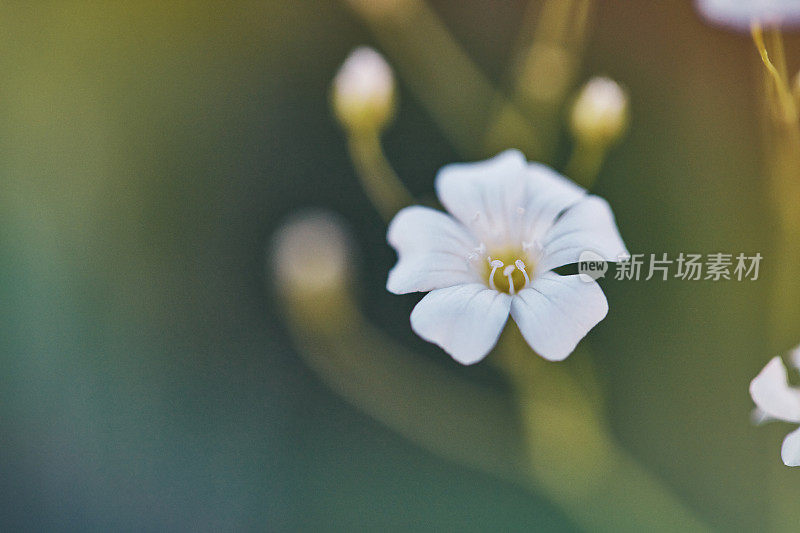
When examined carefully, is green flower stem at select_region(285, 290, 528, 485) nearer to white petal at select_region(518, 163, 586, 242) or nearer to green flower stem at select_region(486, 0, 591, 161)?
green flower stem at select_region(486, 0, 591, 161)

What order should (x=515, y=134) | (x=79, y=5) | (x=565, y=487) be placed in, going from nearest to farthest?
(x=565, y=487) < (x=515, y=134) < (x=79, y=5)

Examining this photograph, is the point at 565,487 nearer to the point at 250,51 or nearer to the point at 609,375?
the point at 609,375

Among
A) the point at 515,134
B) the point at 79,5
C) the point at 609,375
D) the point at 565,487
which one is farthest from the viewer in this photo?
the point at 79,5

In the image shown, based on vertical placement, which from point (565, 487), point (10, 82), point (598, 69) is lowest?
point (565, 487)

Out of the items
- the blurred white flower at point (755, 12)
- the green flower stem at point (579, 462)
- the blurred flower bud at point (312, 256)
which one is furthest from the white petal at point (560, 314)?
the blurred flower bud at point (312, 256)

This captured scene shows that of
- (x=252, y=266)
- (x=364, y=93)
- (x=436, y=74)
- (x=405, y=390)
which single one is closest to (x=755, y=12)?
(x=364, y=93)

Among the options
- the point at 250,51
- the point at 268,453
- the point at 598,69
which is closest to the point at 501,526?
the point at 268,453

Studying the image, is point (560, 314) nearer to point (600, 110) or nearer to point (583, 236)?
point (583, 236)
